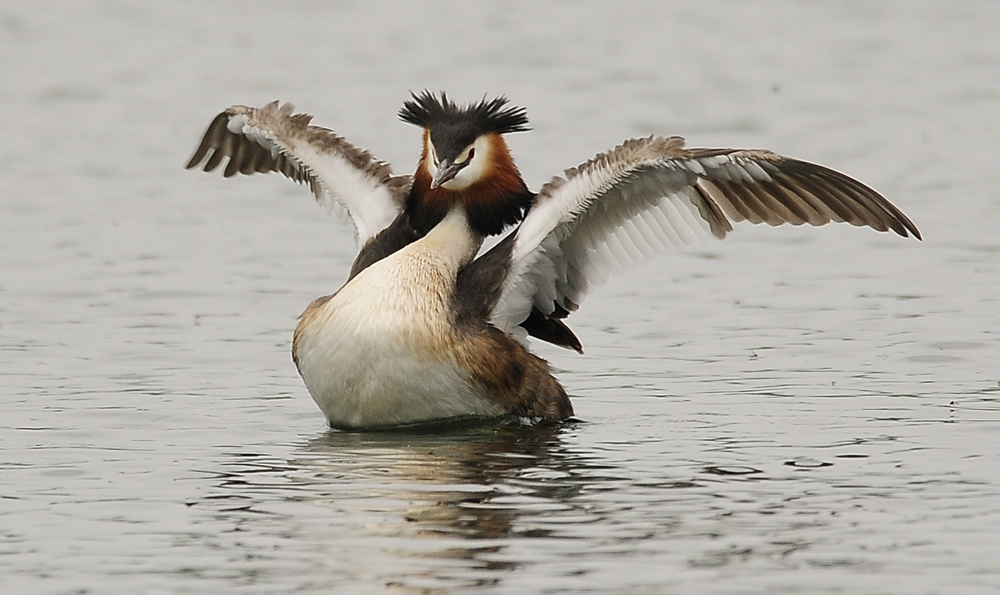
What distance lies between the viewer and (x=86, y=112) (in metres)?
22.5

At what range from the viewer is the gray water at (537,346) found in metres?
8.42

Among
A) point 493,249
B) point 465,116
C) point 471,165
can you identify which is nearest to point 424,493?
point 493,249

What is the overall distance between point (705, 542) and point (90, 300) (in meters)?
7.62

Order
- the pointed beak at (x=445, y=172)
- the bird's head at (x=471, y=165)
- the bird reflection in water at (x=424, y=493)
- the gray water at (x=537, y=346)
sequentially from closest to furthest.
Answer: the bird reflection in water at (x=424, y=493) → the gray water at (x=537, y=346) → the pointed beak at (x=445, y=172) → the bird's head at (x=471, y=165)

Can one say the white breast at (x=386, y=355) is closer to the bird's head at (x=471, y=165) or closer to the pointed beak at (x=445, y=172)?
the pointed beak at (x=445, y=172)

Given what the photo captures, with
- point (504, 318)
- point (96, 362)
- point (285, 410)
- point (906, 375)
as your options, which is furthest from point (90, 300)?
point (906, 375)

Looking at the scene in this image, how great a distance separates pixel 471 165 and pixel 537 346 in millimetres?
3114

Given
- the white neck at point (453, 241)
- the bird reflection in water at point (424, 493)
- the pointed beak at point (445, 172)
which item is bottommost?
the bird reflection in water at point (424, 493)

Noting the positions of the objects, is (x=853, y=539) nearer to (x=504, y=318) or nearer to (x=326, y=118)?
(x=504, y=318)

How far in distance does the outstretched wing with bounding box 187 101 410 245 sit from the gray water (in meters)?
1.27

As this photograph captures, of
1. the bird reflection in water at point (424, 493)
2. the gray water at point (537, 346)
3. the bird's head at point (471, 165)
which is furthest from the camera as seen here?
the bird's head at point (471, 165)

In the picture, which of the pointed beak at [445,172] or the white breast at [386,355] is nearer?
the white breast at [386,355]

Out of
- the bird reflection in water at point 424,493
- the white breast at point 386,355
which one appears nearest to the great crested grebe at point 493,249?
the white breast at point 386,355

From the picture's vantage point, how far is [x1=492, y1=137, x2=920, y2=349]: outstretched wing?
10.9 metres
